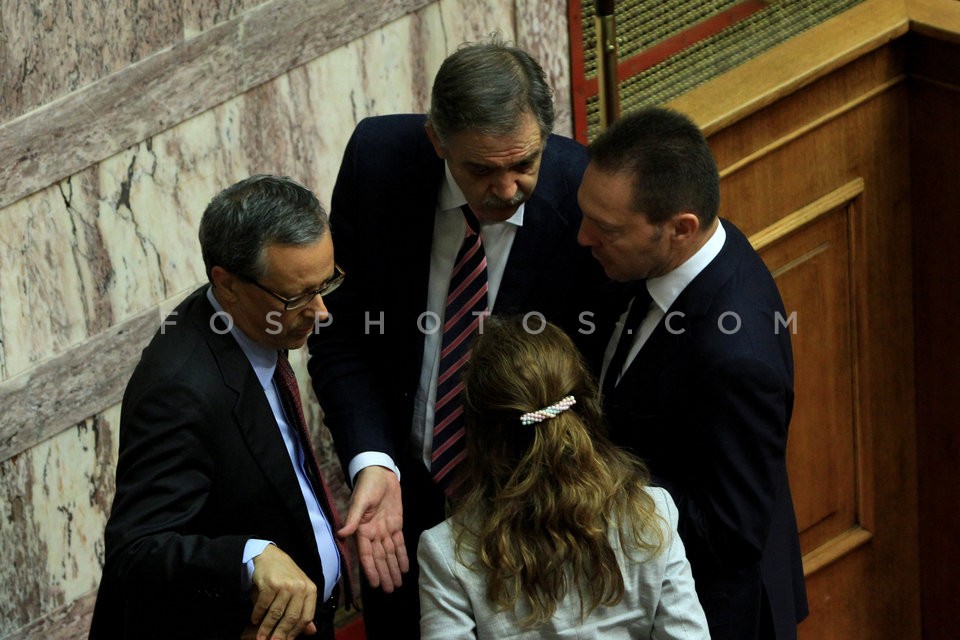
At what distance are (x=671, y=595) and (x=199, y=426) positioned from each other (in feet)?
2.85

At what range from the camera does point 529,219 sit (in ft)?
9.47

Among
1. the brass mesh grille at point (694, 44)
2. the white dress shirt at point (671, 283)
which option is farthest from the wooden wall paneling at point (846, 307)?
the white dress shirt at point (671, 283)

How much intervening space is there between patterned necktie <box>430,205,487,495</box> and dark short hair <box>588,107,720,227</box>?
37 cm

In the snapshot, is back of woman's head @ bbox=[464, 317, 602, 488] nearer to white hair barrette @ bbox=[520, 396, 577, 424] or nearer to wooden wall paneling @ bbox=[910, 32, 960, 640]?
white hair barrette @ bbox=[520, 396, 577, 424]

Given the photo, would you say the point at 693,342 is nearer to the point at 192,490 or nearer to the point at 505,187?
the point at 505,187

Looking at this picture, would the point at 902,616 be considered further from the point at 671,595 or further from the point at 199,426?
the point at 199,426

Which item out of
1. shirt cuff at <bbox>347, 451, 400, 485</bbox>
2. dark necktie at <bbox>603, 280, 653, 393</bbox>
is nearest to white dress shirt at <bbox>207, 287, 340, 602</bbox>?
shirt cuff at <bbox>347, 451, 400, 485</bbox>

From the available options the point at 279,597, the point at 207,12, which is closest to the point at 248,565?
the point at 279,597

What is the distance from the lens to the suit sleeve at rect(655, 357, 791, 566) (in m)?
2.58

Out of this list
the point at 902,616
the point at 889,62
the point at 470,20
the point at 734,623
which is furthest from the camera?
the point at 902,616

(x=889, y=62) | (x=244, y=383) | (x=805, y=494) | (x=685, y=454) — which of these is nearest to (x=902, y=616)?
(x=805, y=494)

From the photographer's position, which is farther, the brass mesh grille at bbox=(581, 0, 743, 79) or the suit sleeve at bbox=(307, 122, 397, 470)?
the brass mesh grille at bbox=(581, 0, 743, 79)

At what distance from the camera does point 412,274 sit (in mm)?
2963

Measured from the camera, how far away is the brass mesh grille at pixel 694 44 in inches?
150
